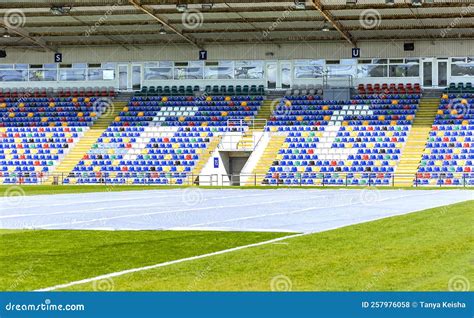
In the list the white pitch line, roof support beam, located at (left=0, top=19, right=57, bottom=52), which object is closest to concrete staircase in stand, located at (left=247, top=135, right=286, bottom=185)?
roof support beam, located at (left=0, top=19, right=57, bottom=52)

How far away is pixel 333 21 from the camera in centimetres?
5338

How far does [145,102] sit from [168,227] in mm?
42578

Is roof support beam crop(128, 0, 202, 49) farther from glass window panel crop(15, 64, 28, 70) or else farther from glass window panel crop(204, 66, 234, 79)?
glass window panel crop(15, 64, 28, 70)

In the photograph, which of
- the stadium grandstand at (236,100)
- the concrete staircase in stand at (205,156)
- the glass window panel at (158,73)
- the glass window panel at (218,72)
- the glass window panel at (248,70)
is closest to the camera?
the stadium grandstand at (236,100)

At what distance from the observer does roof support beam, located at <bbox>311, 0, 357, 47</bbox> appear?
49.3 metres

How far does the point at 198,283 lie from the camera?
1201cm

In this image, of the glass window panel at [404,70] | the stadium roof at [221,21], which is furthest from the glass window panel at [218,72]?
the glass window panel at [404,70]

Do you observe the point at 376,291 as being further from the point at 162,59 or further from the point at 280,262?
the point at 162,59

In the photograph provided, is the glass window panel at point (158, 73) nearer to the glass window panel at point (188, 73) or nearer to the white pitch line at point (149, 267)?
the glass window panel at point (188, 73)

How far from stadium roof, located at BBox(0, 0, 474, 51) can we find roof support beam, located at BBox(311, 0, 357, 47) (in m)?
0.05

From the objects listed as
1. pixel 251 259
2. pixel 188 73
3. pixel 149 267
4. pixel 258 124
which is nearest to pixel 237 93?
pixel 188 73

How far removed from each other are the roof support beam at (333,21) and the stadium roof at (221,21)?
5cm

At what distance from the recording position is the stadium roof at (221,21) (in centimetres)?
5053

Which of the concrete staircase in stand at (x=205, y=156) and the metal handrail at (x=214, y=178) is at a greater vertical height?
the concrete staircase in stand at (x=205, y=156)
